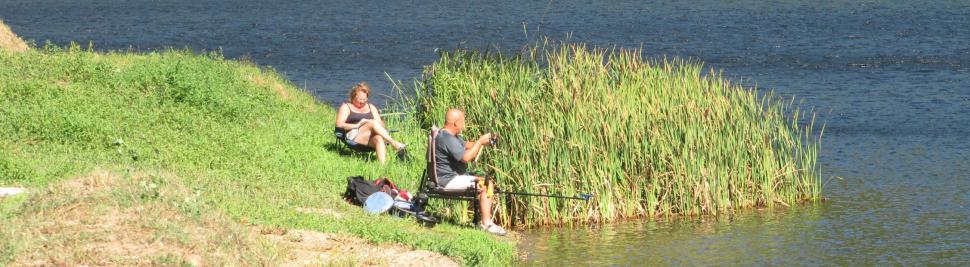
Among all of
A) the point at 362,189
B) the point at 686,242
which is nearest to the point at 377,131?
the point at 362,189

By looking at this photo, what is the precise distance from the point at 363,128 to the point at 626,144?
305 cm

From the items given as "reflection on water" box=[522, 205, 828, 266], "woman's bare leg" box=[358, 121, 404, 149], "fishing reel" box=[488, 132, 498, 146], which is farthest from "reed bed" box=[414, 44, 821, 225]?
"woman's bare leg" box=[358, 121, 404, 149]

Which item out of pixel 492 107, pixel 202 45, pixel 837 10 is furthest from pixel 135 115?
pixel 837 10

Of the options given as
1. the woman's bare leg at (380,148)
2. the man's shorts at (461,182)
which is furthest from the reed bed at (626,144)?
the man's shorts at (461,182)

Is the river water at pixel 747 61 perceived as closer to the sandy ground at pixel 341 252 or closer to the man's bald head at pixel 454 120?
the man's bald head at pixel 454 120

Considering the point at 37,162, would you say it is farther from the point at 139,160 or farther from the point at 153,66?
the point at 153,66

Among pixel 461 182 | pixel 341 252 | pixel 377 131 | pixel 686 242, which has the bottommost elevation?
pixel 686 242

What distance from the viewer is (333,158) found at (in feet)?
52.5

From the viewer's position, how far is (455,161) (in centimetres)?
1323

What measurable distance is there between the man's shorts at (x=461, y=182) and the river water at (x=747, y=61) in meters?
0.83

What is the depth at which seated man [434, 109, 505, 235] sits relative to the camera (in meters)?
13.1

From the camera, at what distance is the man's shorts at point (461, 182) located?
13.2 metres

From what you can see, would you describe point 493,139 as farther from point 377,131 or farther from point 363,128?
point 363,128

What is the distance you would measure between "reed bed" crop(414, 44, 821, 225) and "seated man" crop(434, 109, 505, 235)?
3.53ft
